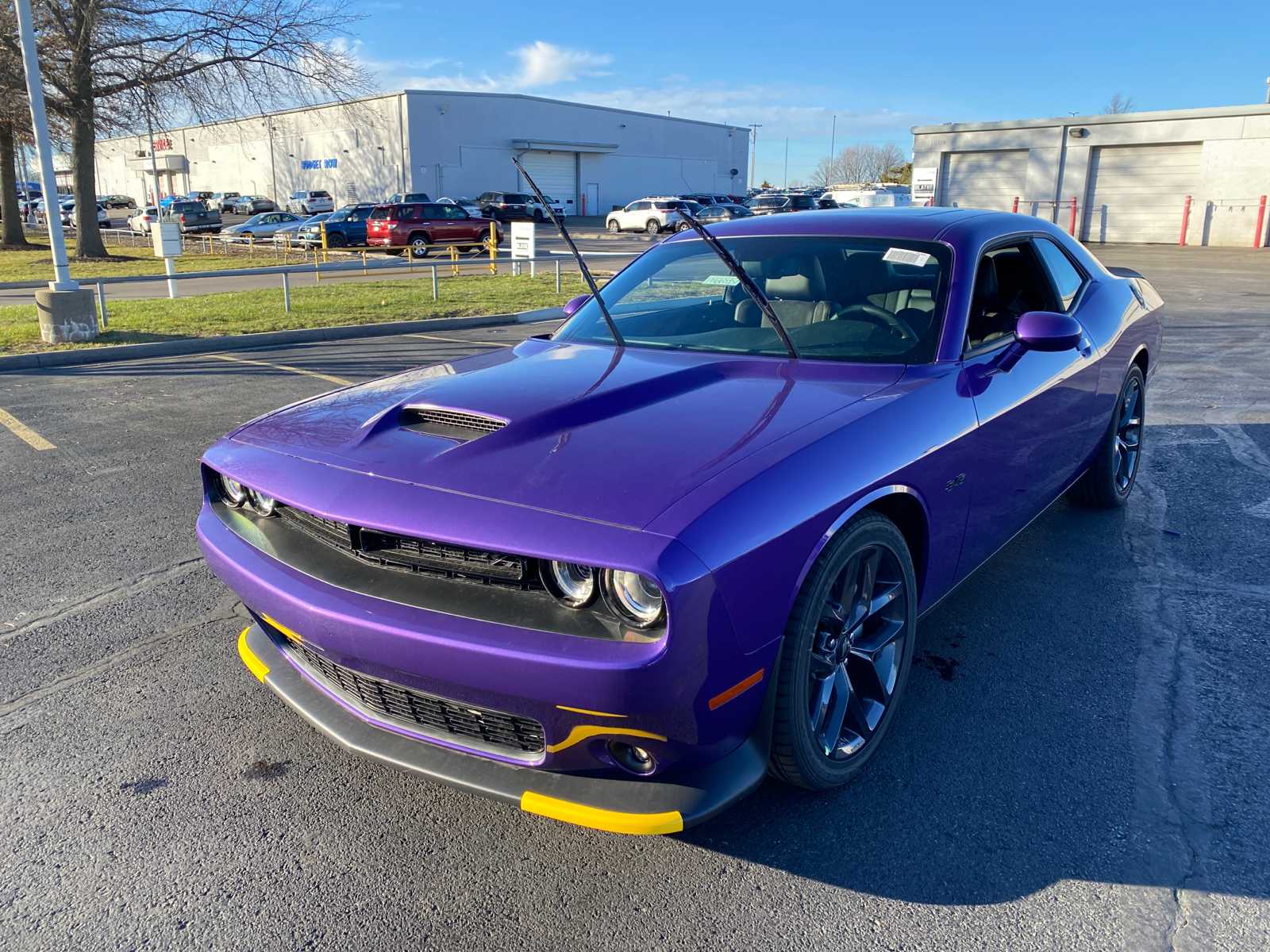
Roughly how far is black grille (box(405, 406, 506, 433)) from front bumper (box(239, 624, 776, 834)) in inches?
34.2

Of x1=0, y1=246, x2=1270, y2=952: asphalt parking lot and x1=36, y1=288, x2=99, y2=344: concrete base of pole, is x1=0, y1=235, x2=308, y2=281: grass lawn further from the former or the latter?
x1=0, y1=246, x2=1270, y2=952: asphalt parking lot

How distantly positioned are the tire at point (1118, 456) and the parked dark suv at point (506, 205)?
4185 centimetres

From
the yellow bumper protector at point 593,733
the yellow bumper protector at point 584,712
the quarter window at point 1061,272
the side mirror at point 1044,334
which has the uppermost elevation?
the quarter window at point 1061,272

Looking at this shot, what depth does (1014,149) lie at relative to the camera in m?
36.6

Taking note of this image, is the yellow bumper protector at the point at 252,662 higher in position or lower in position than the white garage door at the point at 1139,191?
lower

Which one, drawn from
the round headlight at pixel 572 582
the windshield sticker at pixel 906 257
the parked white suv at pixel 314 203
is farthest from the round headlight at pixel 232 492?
the parked white suv at pixel 314 203

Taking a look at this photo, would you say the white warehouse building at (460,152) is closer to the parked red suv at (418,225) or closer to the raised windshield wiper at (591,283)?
the parked red suv at (418,225)

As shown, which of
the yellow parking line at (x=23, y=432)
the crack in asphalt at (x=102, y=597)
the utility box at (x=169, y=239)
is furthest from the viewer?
the utility box at (x=169, y=239)

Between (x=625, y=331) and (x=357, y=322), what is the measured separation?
10058 mm

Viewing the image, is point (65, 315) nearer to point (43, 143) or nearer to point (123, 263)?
point (43, 143)

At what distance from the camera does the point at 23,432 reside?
6891 mm

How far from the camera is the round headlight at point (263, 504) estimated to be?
2.80 m

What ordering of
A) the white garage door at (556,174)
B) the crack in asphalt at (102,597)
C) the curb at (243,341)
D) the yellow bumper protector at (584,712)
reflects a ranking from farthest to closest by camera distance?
the white garage door at (556,174)
the curb at (243,341)
the crack in asphalt at (102,597)
the yellow bumper protector at (584,712)

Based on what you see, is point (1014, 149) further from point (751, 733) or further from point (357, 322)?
point (751, 733)
